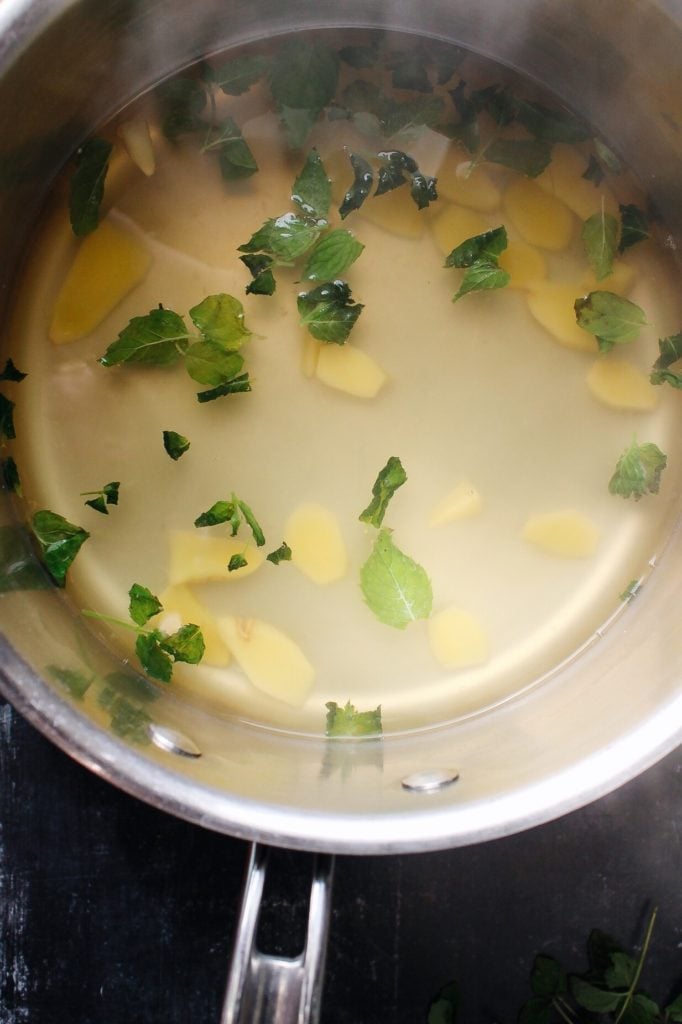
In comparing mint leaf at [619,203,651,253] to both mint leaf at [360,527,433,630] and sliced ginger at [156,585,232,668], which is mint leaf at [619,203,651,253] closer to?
mint leaf at [360,527,433,630]

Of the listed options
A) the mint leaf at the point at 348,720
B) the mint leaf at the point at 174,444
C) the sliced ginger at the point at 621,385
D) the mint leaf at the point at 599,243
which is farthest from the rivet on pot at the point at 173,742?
the mint leaf at the point at 599,243

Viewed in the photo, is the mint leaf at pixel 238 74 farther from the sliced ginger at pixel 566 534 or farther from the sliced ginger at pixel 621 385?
the sliced ginger at pixel 566 534

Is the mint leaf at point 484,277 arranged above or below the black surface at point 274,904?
above

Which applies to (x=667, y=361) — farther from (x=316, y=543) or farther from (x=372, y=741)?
(x=372, y=741)

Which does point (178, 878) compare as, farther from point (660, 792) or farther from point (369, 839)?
point (660, 792)

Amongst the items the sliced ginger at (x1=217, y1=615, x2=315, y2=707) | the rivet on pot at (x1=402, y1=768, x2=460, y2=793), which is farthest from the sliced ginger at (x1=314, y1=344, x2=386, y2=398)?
the rivet on pot at (x1=402, y1=768, x2=460, y2=793)

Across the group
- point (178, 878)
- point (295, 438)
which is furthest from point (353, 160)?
point (178, 878)
